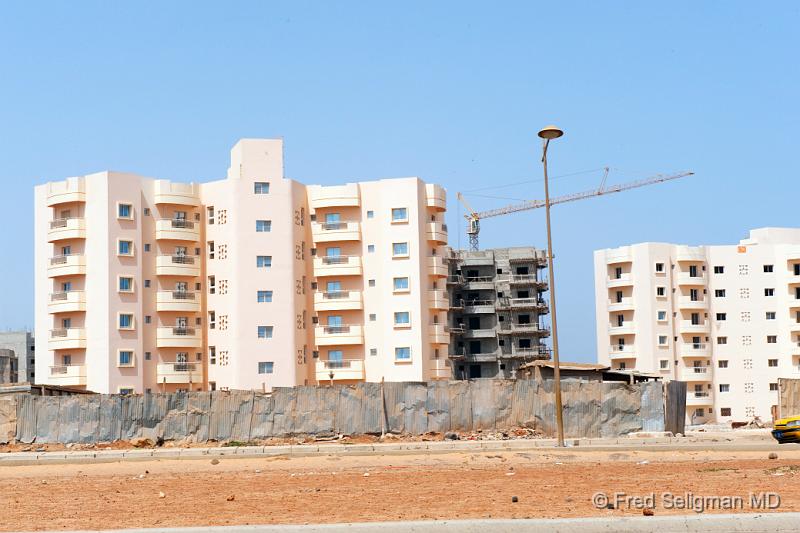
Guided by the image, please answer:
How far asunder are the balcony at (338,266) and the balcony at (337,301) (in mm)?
1570

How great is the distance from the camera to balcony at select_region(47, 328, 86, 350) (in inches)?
3093

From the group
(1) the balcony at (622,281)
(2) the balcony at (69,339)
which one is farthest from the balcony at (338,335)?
(1) the balcony at (622,281)

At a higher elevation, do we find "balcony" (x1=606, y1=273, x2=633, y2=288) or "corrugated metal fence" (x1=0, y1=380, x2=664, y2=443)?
"balcony" (x1=606, y1=273, x2=633, y2=288)

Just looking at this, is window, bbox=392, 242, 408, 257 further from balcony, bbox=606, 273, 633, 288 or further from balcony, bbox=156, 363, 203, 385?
balcony, bbox=606, 273, 633, 288

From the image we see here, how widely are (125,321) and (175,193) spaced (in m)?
11.0

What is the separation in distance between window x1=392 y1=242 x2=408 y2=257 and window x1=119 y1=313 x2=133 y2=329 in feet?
70.8

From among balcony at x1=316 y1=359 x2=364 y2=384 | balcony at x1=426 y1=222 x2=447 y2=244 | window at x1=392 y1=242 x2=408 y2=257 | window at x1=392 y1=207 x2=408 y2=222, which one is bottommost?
balcony at x1=316 y1=359 x2=364 y2=384

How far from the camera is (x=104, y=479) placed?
24.5m

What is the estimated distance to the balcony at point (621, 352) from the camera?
111500mm

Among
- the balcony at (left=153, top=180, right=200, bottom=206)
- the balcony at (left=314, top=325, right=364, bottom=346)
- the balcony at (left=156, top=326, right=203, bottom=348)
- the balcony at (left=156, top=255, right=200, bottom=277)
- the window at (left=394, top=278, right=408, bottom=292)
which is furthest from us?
the window at (left=394, top=278, right=408, bottom=292)

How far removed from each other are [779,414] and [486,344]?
61.5m

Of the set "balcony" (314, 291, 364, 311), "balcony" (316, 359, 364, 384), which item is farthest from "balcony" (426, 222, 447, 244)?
"balcony" (316, 359, 364, 384)

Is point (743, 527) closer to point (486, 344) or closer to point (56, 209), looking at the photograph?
point (56, 209)

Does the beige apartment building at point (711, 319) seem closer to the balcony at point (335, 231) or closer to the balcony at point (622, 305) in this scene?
the balcony at point (622, 305)
